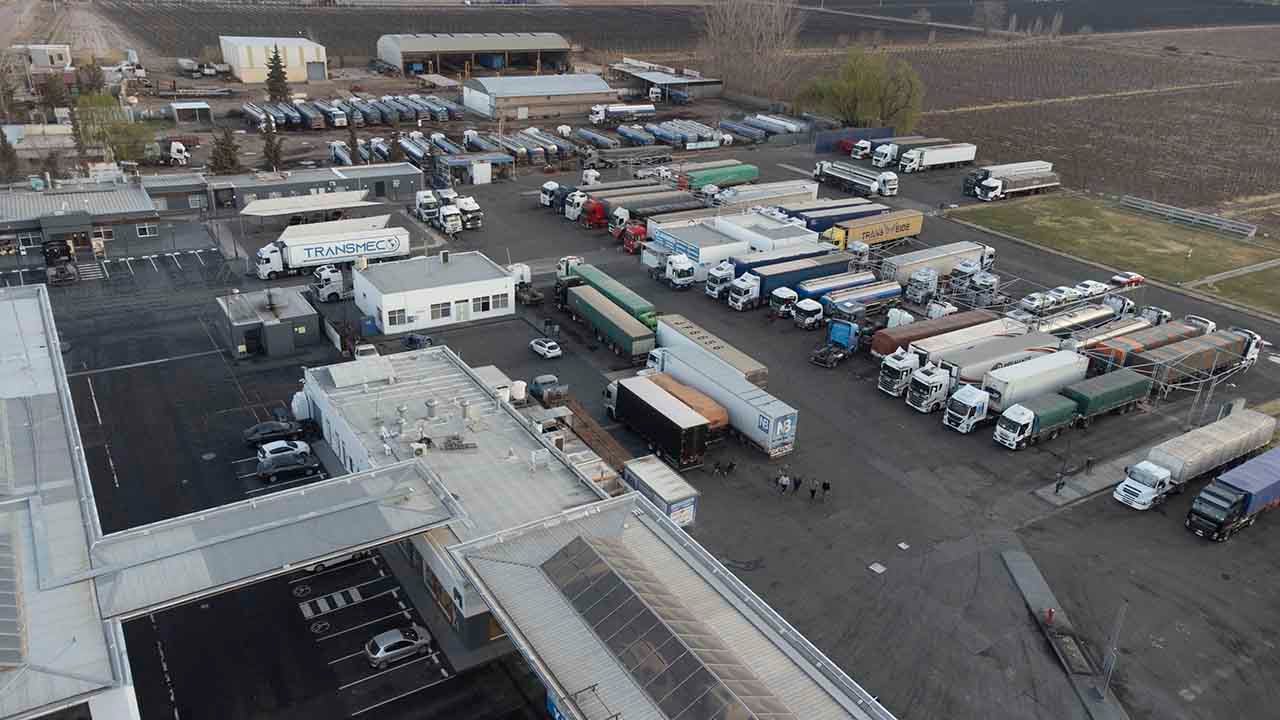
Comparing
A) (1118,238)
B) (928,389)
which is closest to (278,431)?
(928,389)

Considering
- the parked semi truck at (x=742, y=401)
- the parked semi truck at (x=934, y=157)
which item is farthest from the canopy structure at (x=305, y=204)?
the parked semi truck at (x=934, y=157)

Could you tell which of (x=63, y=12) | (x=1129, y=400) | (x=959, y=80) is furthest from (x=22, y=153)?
(x=959, y=80)

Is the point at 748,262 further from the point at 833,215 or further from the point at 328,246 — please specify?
the point at 328,246

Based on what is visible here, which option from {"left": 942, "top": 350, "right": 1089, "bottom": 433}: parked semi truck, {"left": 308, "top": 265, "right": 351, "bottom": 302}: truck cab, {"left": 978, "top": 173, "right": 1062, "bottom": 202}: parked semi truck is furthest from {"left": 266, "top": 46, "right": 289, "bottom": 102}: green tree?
{"left": 942, "top": 350, "right": 1089, "bottom": 433}: parked semi truck

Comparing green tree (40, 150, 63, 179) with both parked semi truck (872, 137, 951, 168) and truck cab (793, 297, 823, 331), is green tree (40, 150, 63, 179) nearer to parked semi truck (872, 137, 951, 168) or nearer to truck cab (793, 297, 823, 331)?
truck cab (793, 297, 823, 331)

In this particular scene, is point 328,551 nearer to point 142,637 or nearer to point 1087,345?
point 142,637

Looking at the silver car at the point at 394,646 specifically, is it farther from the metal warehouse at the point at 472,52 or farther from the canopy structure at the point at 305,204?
the metal warehouse at the point at 472,52
